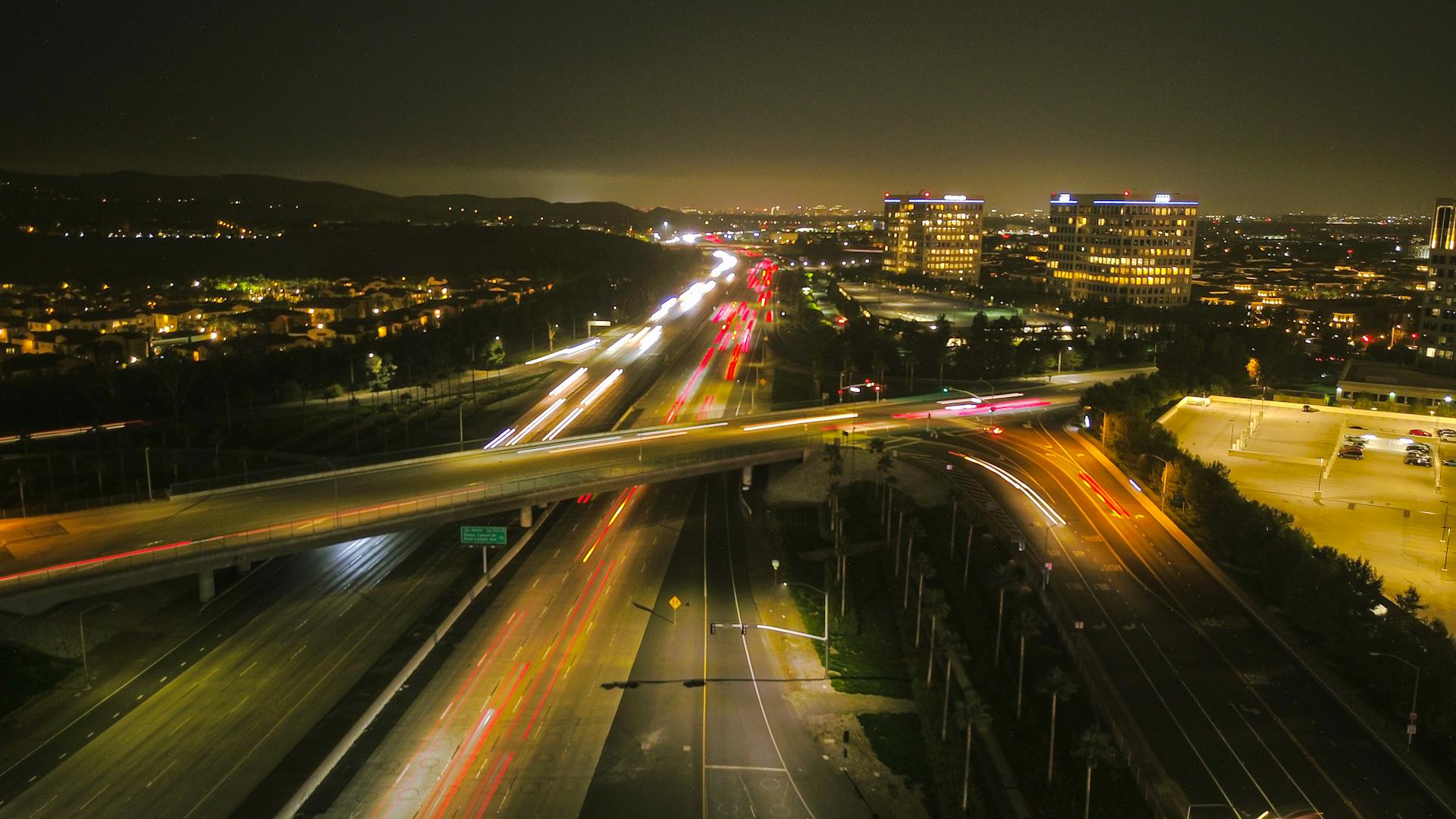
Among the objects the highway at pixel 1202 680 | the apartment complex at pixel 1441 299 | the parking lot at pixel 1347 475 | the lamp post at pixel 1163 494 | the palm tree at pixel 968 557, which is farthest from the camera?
the apartment complex at pixel 1441 299

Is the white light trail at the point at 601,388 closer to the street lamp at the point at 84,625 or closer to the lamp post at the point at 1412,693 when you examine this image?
the street lamp at the point at 84,625

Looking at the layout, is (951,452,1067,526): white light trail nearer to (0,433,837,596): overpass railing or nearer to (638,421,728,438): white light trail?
(0,433,837,596): overpass railing

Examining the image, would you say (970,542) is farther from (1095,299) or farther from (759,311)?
(1095,299)

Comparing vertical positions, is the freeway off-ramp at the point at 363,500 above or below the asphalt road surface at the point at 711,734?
above

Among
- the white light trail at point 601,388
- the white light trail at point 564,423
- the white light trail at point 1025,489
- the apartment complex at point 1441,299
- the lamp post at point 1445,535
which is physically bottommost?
the lamp post at point 1445,535

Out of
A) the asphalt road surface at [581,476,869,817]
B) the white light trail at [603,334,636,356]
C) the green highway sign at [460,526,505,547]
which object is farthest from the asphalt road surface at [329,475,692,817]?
the white light trail at [603,334,636,356]

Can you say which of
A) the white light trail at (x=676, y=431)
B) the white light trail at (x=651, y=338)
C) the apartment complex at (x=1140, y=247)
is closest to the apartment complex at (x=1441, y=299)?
the apartment complex at (x=1140, y=247)

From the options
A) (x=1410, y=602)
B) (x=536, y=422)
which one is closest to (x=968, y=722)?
(x=1410, y=602)
